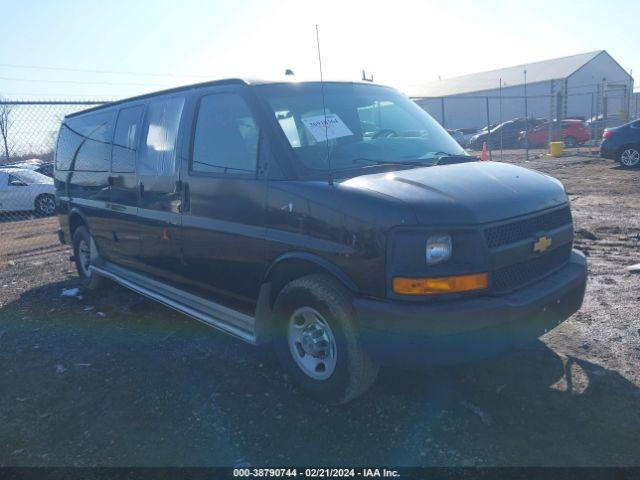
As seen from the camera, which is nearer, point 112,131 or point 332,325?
point 332,325

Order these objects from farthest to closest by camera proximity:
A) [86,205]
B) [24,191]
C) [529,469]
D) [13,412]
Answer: [24,191] < [86,205] < [13,412] < [529,469]

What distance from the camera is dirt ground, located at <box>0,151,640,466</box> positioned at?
2955mm

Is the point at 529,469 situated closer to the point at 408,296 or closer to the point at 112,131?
the point at 408,296

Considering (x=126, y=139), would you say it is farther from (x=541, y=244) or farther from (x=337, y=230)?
(x=541, y=244)

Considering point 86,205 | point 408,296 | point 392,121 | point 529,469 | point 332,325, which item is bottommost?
point 529,469

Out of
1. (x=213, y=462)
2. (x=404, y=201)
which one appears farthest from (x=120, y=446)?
(x=404, y=201)

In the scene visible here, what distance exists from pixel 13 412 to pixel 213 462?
5.54ft

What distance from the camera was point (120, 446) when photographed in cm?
314

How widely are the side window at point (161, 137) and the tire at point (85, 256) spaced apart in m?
1.93

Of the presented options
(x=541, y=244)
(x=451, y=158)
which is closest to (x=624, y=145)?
(x=451, y=158)

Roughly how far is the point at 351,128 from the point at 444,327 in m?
1.74

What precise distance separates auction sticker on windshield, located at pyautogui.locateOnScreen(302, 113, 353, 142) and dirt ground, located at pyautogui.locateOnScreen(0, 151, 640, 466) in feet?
5.61

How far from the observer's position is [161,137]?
4445 mm

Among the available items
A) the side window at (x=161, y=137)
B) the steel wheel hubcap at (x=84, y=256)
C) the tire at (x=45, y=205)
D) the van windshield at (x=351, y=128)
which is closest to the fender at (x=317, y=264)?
the van windshield at (x=351, y=128)
